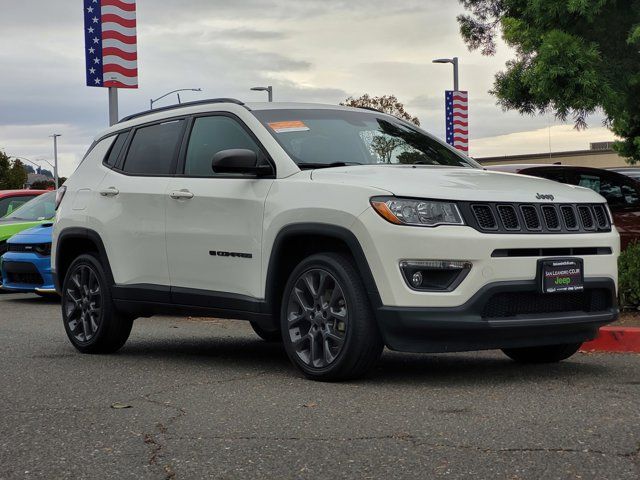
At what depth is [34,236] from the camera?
14633 millimetres

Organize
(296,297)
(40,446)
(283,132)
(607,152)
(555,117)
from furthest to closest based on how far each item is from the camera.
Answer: (607,152), (555,117), (283,132), (296,297), (40,446)

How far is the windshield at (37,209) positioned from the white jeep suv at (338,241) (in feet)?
25.6

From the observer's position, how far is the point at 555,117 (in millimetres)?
13836

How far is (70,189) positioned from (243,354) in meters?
2.14

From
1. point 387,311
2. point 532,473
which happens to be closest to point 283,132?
point 387,311

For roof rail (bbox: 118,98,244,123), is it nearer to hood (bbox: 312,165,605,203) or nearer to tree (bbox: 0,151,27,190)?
hood (bbox: 312,165,605,203)

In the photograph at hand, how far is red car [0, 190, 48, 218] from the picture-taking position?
17828mm

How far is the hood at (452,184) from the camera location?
6281 millimetres

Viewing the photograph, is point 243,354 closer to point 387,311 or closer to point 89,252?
point 89,252

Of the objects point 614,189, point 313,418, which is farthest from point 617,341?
point 614,189

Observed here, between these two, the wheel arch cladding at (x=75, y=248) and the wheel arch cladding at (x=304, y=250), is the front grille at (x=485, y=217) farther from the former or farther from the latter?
the wheel arch cladding at (x=75, y=248)

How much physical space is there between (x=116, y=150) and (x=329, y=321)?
3166 mm

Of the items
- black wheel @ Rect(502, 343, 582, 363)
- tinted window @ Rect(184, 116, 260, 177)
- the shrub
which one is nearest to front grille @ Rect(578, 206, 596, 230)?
black wheel @ Rect(502, 343, 582, 363)

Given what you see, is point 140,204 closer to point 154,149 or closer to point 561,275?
point 154,149
